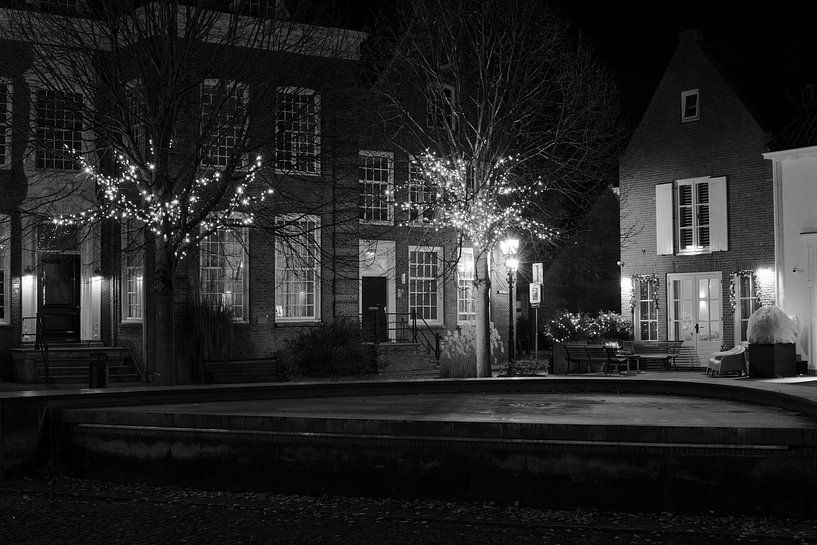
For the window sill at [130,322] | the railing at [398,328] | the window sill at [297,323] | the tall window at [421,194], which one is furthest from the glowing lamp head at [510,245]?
the window sill at [130,322]

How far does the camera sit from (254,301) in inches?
1109

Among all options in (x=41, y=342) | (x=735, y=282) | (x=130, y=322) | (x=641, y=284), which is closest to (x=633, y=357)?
(x=735, y=282)

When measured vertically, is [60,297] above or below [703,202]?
below

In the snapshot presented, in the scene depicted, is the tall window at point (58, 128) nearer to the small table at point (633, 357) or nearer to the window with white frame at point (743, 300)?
the small table at point (633, 357)

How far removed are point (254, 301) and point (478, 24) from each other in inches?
367

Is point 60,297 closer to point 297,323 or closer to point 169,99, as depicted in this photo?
point 297,323

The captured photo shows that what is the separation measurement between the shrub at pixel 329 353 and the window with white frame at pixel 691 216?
34.9 feet

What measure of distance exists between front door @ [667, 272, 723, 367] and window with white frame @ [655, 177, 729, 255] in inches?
34.9

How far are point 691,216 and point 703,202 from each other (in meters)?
0.54

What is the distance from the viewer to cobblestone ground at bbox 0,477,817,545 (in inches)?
371

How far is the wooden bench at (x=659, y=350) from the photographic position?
2952 cm

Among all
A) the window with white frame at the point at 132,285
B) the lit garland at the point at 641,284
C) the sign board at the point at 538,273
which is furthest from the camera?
the lit garland at the point at 641,284

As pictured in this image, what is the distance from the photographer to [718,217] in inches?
1196

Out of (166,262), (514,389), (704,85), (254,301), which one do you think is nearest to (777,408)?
(514,389)
